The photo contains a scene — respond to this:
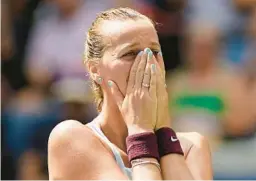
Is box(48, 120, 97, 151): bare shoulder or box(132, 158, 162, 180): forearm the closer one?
box(132, 158, 162, 180): forearm

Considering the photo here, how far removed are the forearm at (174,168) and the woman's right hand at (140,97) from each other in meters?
0.10

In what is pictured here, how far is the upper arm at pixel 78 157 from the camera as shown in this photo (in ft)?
6.75

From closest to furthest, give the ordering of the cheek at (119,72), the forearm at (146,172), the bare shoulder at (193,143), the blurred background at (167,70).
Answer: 1. the forearm at (146,172)
2. the cheek at (119,72)
3. the bare shoulder at (193,143)
4. the blurred background at (167,70)

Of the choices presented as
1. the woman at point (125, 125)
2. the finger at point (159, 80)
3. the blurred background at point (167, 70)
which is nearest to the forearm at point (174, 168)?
the woman at point (125, 125)

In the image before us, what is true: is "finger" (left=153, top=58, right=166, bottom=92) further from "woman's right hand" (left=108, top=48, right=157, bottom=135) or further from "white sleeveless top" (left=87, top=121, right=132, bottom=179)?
"white sleeveless top" (left=87, top=121, right=132, bottom=179)

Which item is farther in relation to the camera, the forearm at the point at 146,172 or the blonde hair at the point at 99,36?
the blonde hair at the point at 99,36

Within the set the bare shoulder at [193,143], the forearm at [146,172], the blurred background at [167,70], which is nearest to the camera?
the forearm at [146,172]

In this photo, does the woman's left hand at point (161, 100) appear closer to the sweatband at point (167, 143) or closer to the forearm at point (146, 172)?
the sweatband at point (167, 143)

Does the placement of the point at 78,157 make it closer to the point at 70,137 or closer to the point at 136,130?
the point at 70,137

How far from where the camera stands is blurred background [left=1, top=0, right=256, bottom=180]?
174 inches

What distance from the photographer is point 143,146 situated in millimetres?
2010

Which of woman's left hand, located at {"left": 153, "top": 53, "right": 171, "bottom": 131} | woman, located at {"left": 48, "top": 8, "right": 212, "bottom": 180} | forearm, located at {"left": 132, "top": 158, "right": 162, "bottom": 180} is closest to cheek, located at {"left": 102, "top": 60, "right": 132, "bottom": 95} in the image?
woman, located at {"left": 48, "top": 8, "right": 212, "bottom": 180}

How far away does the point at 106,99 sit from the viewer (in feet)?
7.14

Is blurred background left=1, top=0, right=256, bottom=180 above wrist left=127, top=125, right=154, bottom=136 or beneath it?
beneath
